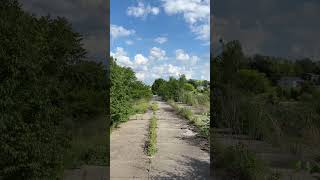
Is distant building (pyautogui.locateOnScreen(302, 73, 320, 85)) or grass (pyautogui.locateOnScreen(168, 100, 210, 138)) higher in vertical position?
distant building (pyautogui.locateOnScreen(302, 73, 320, 85))

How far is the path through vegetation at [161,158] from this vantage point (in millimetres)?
6859

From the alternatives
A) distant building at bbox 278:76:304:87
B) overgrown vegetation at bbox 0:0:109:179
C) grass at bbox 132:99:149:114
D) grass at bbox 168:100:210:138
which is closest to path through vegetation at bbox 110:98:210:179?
grass at bbox 168:100:210:138

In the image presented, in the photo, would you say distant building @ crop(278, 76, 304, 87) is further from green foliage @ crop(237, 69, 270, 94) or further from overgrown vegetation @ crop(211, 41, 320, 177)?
green foliage @ crop(237, 69, 270, 94)

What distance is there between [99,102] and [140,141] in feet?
4.69

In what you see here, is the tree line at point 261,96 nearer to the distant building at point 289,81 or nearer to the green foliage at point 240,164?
the distant building at point 289,81

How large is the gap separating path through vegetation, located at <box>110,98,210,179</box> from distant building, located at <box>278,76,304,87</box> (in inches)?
84.3

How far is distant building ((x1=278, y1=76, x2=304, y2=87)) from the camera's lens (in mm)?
8427

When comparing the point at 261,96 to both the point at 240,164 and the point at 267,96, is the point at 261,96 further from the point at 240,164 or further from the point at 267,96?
the point at 240,164

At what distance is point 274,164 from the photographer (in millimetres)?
6828

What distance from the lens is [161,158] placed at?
8125mm

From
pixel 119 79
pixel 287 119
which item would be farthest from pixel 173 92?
pixel 287 119

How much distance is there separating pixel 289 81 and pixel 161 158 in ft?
10.2

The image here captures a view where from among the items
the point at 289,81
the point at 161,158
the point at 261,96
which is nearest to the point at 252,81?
the point at 261,96

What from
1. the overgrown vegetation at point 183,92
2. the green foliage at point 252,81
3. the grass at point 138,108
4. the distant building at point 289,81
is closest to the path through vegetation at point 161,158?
the green foliage at point 252,81
